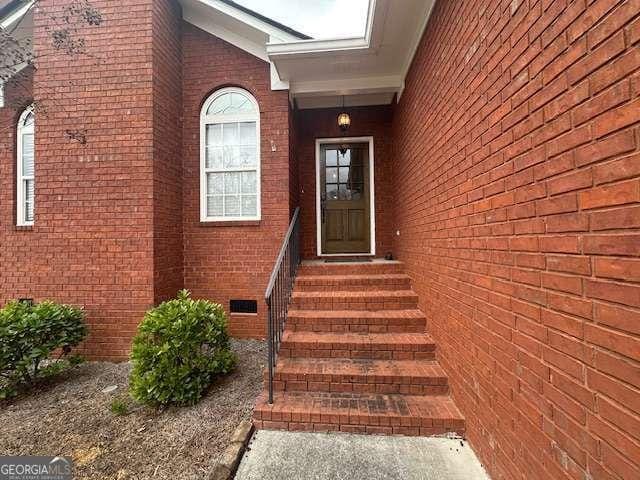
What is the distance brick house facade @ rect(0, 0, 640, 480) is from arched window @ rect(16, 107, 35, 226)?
93 millimetres

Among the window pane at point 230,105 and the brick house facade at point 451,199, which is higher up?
the window pane at point 230,105

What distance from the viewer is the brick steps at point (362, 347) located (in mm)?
2945

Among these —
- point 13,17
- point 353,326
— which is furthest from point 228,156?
point 13,17

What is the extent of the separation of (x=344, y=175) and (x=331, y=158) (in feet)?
1.38

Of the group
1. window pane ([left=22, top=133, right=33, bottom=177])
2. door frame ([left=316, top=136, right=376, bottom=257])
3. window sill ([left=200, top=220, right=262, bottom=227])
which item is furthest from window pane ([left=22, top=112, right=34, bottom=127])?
door frame ([left=316, top=136, right=376, bottom=257])

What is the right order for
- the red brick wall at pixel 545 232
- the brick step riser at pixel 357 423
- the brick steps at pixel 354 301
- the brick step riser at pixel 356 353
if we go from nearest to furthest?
the red brick wall at pixel 545 232 → the brick step riser at pixel 357 423 → the brick step riser at pixel 356 353 → the brick steps at pixel 354 301

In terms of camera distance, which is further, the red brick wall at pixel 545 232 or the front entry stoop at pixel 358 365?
the front entry stoop at pixel 358 365

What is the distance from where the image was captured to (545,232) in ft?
4.36

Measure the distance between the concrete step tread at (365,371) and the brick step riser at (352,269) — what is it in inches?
55.6

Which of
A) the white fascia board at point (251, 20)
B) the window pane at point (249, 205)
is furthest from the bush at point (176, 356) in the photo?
the white fascia board at point (251, 20)

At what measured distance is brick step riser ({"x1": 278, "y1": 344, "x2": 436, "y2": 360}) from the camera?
2.94m

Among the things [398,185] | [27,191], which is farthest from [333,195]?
[27,191]

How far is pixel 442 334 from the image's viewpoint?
8.87 feet

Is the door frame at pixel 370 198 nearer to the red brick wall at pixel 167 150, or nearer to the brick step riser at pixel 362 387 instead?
the red brick wall at pixel 167 150
